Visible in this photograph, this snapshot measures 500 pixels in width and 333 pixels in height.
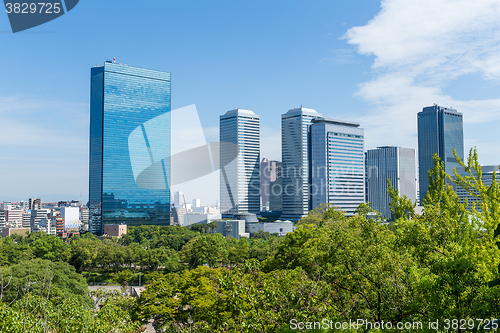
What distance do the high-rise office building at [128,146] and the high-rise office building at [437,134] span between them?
84.7 m

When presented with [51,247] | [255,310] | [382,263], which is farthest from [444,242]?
[51,247]

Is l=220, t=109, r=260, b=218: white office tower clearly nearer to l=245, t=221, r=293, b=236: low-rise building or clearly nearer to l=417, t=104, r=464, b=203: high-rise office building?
l=245, t=221, r=293, b=236: low-rise building

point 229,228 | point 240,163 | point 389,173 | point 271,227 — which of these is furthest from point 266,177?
point 229,228

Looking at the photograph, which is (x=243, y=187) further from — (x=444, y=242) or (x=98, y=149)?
(x=444, y=242)

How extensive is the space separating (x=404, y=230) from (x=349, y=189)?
94003 mm

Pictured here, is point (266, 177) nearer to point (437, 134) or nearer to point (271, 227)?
point (437, 134)

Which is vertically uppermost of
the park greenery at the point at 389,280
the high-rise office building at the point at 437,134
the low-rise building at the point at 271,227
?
the high-rise office building at the point at 437,134

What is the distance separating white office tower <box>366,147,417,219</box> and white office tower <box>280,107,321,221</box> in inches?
1533

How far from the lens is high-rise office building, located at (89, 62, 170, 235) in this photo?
83688 millimetres

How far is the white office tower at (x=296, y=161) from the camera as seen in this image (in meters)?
100

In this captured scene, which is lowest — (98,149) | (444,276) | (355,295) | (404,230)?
(355,295)

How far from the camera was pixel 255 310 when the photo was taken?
692cm

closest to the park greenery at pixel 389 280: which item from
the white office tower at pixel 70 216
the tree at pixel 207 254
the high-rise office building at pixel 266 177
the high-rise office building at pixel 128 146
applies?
the tree at pixel 207 254

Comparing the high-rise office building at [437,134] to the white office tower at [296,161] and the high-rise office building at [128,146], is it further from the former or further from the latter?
the high-rise office building at [128,146]
